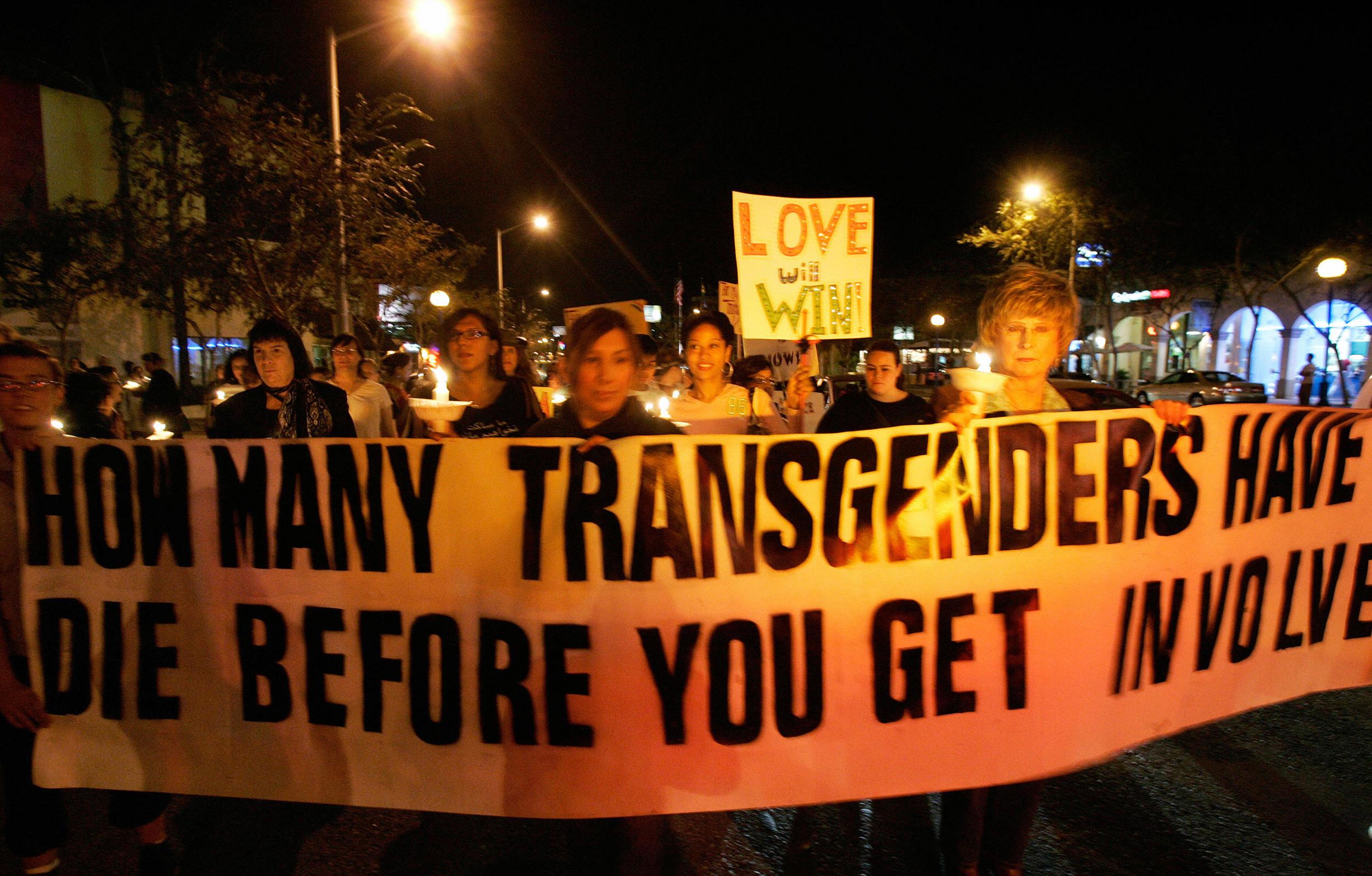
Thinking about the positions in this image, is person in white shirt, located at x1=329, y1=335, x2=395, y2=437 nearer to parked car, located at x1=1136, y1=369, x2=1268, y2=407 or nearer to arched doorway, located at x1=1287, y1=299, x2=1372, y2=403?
parked car, located at x1=1136, y1=369, x2=1268, y2=407

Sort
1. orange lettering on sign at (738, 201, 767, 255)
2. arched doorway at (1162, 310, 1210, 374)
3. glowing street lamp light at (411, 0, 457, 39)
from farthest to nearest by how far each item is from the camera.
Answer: arched doorway at (1162, 310, 1210, 374) → glowing street lamp light at (411, 0, 457, 39) → orange lettering on sign at (738, 201, 767, 255)

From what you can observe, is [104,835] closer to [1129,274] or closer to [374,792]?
[374,792]

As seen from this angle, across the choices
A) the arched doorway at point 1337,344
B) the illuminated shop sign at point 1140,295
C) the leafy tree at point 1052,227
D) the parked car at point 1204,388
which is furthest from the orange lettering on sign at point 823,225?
the arched doorway at point 1337,344

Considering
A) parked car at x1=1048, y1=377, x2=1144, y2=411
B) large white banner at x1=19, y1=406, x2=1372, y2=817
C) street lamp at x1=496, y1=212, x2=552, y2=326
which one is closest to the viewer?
large white banner at x1=19, y1=406, x2=1372, y2=817

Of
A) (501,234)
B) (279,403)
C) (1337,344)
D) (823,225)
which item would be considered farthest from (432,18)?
(1337,344)

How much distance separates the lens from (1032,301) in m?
2.80

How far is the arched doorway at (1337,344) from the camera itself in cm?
2914

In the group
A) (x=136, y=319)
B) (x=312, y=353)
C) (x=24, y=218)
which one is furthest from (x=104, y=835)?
(x=312, y=353)

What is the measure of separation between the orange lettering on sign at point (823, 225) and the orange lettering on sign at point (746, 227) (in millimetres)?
352

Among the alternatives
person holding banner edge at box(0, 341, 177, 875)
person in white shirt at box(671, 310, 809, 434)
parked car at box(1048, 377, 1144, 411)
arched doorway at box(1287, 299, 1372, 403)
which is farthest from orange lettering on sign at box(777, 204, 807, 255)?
arched doorway at box(1287, 299, 1372, 403)

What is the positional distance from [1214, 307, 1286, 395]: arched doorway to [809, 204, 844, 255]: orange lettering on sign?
35321 millimetres

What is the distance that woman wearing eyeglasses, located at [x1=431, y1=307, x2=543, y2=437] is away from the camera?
4.06 metres

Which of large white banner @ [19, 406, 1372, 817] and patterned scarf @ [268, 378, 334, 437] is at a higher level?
patterned scarf @ [268, 378, 334, 437]

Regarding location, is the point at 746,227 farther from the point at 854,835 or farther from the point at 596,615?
the point at 854,835
